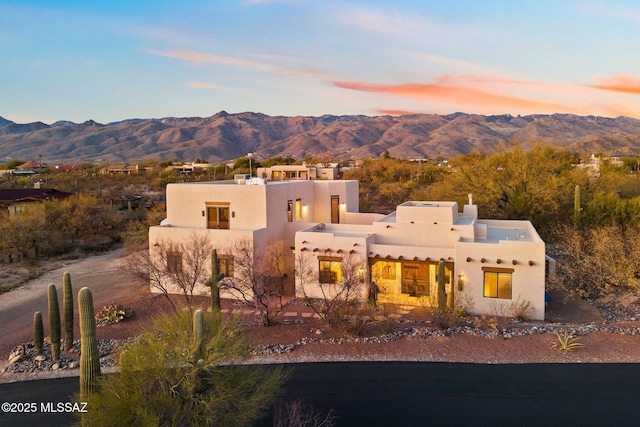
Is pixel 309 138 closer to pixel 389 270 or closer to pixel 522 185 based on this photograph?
pixel 522 185

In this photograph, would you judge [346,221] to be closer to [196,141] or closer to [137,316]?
[137,316]

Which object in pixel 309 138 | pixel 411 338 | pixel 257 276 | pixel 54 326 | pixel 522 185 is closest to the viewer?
pixel 54 326

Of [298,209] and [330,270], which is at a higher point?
[298,209]

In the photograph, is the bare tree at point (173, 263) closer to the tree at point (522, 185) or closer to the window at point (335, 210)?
the window at point (335, 210)

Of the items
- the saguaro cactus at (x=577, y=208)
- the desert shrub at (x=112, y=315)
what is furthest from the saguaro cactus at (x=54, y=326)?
the saguaro cactus at (x=577, y=208)

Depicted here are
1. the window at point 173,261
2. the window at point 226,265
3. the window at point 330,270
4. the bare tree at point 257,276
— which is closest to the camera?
the bare tree at point 257,276

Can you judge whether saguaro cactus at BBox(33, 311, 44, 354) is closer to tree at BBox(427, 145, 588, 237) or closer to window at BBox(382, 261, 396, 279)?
window at BBox(382, 261, 396, 279)

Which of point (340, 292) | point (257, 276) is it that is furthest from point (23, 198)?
point (340, 292)

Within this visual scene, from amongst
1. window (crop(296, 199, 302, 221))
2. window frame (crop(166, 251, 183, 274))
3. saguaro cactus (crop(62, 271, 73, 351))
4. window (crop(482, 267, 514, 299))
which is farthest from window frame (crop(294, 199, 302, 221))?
saguaro cactus (crop(62, 271, 73, 351))
